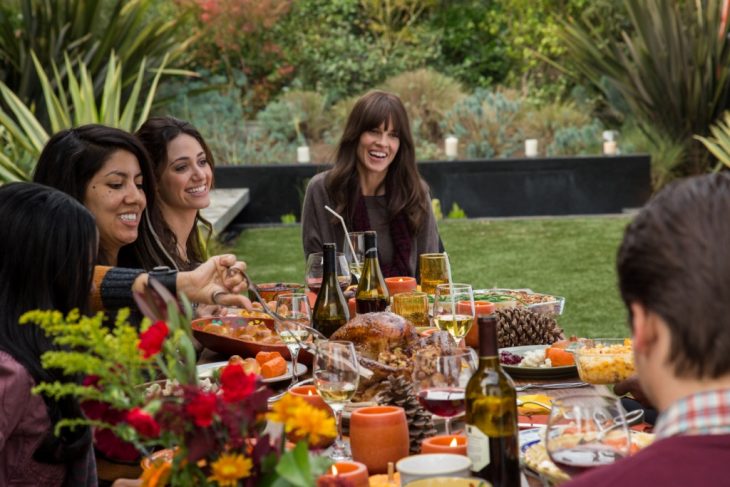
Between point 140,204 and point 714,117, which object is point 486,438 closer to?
point 140,204

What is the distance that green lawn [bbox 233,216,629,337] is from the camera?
7.66 metres

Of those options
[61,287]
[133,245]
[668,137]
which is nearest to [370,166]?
[133,245]

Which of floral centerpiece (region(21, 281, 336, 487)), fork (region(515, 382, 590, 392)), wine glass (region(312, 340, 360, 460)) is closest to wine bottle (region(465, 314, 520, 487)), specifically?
wine glass (region(312, 340, 360, 460))

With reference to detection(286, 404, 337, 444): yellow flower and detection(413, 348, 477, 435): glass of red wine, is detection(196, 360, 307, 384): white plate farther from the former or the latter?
detection(286, 404, 337, 444): yellow flower

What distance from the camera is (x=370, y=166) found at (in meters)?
4.89

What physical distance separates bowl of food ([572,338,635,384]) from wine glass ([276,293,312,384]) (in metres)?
0.73

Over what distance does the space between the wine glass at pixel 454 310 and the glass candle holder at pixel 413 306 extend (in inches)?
8.3

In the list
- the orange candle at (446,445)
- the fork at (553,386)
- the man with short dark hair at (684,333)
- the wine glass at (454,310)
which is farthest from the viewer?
the wine glass at (454,310)

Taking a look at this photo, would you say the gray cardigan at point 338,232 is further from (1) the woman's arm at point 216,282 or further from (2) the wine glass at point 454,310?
(1) the woman's arm at point 216,282

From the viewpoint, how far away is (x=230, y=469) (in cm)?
135

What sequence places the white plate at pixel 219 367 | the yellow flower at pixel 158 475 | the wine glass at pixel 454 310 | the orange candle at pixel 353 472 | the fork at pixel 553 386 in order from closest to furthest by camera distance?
the yellow flower at pixel 158 475
the orange candle at pixel 353 472
the fork at pixel 553 386
the white plate at pixel 219 367
the wine glass at pixel 454 310

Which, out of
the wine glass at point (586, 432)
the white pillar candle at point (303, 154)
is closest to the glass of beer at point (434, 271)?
the wine glass at point (586, 432)

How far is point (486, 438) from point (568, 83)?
16668mm

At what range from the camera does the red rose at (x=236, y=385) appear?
1389 millimetres
